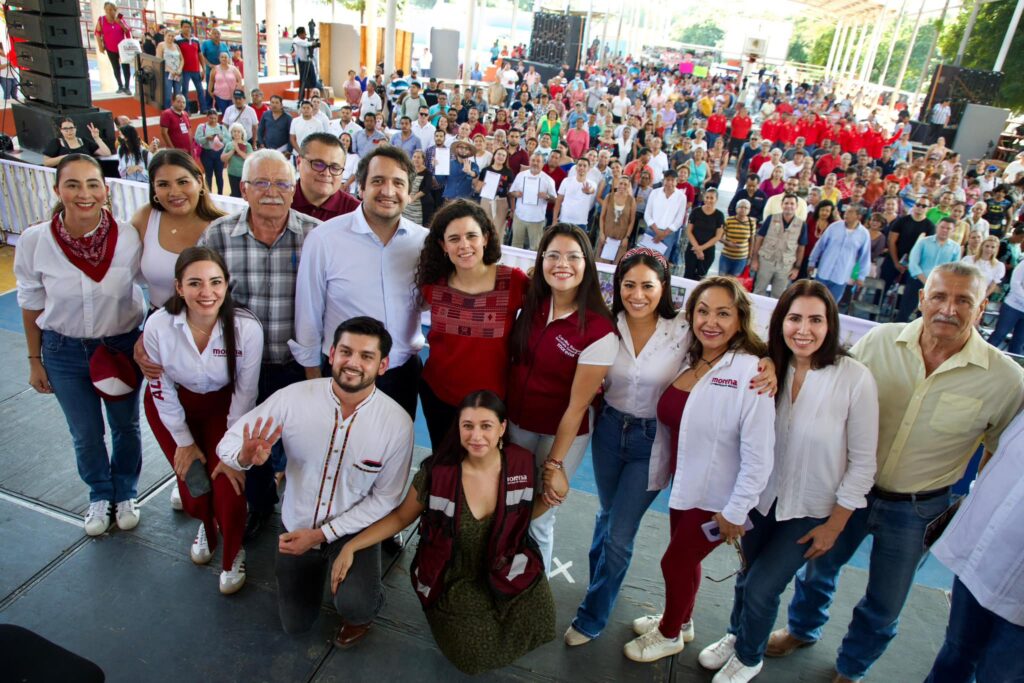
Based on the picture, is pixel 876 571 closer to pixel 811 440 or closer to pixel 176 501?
pixel 811 440

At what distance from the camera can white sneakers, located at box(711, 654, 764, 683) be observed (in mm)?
2904

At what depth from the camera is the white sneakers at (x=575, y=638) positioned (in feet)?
10.0

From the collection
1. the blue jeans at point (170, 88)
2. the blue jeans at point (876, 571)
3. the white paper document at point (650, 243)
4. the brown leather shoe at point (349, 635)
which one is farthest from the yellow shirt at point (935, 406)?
the blue jeans at point (170, 88)

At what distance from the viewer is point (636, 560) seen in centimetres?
369

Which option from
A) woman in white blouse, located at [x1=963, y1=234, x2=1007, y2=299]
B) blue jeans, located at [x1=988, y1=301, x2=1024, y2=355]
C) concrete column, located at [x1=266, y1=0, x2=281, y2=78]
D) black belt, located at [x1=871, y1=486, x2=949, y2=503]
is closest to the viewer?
black belt, located at [x1=871, y1=486, x2=949, y2=503]

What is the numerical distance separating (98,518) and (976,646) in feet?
13.4

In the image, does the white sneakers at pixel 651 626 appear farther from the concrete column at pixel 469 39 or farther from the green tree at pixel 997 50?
the green tree at pixel 997 50

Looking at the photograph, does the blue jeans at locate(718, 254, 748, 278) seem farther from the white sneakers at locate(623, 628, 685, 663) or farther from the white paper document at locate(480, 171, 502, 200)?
the white sneakers at locate(623, 628, 685, 663)

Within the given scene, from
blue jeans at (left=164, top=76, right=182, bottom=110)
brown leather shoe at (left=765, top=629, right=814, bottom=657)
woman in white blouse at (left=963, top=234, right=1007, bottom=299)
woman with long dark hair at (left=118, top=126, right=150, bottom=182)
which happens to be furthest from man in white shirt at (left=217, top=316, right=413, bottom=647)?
blue jeans at (left=164, top=76, right=182, bottom=110)

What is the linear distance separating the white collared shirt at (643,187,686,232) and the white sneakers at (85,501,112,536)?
274 inches

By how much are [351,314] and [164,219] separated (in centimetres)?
109

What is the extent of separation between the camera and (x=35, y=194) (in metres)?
7.01

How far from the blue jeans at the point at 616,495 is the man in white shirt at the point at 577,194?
6.42m

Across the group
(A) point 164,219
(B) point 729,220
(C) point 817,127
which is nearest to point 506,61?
(C) point 817,127
